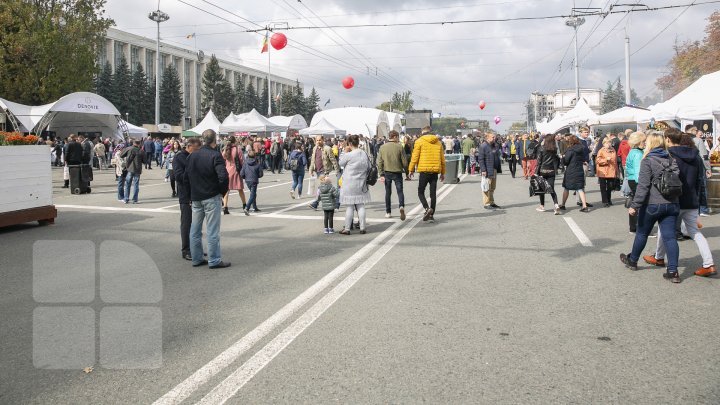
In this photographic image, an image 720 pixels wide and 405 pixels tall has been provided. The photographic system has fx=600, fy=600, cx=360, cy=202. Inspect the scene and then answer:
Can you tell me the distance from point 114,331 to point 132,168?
1180cm

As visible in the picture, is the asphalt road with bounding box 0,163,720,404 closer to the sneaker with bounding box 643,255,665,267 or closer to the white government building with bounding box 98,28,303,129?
the sneaker with bounding box 643,255,665,267

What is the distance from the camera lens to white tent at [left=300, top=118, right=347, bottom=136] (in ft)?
129

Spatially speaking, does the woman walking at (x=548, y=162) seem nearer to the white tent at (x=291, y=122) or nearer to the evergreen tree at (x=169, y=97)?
the white tent at (x=291, y=122)

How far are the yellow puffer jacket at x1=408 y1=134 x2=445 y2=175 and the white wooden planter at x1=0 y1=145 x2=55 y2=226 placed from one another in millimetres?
7284

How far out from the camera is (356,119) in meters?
43.1

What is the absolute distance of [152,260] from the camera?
319 inches

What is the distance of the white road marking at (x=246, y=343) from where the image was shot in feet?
11.7

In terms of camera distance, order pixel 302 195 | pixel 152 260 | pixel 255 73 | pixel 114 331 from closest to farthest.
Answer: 1. pixel 114 331
2. pixel 152 260
3. pixel 302 195
4. pixel 255 73

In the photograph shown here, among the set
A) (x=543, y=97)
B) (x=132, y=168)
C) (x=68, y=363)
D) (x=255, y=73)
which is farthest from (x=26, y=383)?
(x=543, y=97)

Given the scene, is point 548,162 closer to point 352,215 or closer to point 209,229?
point 352,215

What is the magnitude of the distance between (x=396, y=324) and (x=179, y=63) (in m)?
113

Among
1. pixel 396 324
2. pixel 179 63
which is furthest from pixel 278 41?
pixel 179 63

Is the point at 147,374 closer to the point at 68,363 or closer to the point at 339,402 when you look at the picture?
the point at 68,363

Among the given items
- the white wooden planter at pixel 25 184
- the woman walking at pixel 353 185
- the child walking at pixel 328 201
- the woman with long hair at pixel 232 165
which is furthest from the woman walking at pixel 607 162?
the white wooden planter at pixel 25 184
